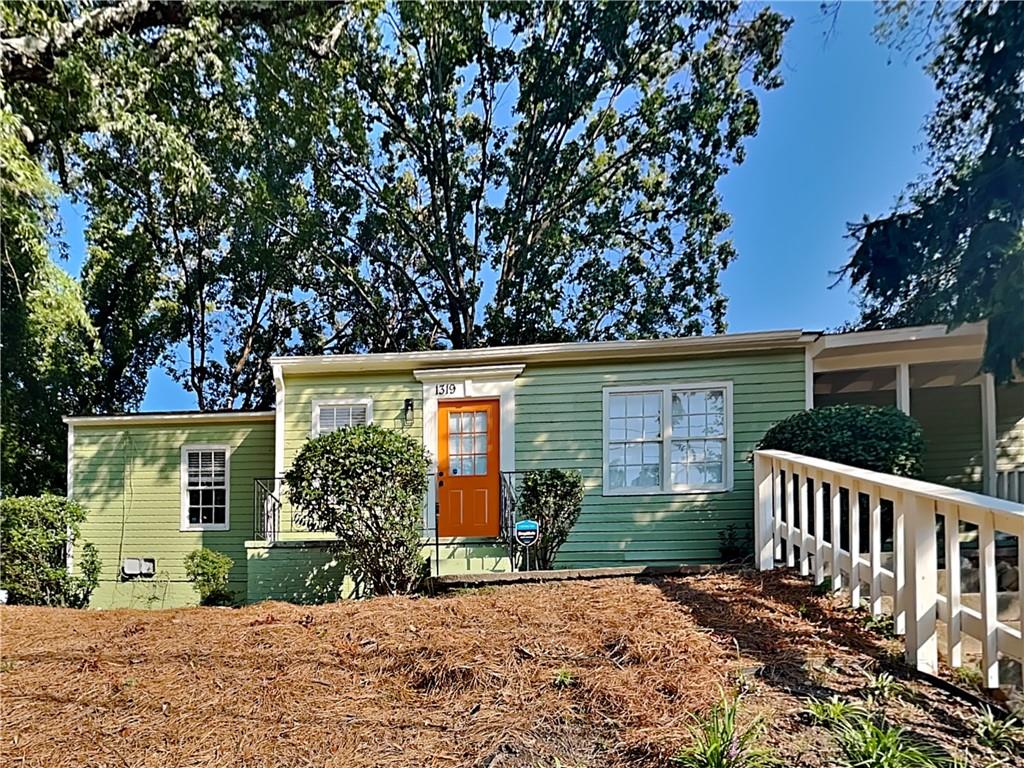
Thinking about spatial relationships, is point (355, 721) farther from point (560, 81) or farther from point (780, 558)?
point (560, 81)

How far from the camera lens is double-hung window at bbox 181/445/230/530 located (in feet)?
32.9

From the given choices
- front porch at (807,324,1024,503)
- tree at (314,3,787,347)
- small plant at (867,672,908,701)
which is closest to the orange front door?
front porch at (807,324,1024,503)

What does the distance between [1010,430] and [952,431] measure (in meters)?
0.69

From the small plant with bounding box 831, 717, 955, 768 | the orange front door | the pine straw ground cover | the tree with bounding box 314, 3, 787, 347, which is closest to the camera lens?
the small plant with bounding box 831, 717, 955, 768

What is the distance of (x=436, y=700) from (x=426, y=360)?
6009 mm

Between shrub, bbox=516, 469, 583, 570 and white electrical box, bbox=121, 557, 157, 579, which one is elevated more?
shrub, bbox=516, 469, 583, 570

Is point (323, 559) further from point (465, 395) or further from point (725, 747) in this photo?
point (725, 747)

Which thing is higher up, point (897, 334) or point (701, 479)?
point (897, 334)

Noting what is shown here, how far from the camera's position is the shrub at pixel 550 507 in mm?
6988

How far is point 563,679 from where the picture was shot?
2619 millimetres

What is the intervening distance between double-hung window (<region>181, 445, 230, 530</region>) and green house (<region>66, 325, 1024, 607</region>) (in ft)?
3.98

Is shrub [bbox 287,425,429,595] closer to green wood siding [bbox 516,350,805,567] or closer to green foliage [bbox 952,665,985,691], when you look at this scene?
green wood siding [bbox 516,350,805,567]

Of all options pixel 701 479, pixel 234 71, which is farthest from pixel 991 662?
pixel 234 71

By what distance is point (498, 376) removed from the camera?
8258 mm
